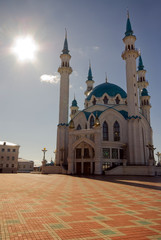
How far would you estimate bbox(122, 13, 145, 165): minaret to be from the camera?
134 ft

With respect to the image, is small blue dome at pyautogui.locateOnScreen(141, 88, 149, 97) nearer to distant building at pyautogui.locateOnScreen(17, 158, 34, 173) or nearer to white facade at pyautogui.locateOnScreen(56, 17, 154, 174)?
white facade at pyautogui.locateOnScreen(56, 17, 154, 174)

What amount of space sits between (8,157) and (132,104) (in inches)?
1820

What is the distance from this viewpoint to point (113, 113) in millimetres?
46125

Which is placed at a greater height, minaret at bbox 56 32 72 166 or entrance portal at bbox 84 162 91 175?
minaret at bbox 56 32 72 166

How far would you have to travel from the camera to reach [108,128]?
45.4 metres

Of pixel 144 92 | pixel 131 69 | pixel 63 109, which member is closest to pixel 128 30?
pixel 131 69

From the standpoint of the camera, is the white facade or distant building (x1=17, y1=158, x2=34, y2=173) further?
distant building (x1=17, y1=158, x2=34, y2=173)

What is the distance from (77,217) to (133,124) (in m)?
37.3

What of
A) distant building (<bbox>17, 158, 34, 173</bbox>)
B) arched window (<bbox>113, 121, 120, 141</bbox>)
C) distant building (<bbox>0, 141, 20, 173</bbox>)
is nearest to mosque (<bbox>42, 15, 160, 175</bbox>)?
arched window (<bbox>113, 121, 120, 141</bbox>)

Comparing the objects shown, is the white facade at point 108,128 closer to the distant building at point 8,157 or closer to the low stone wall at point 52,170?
the low stone wall at point 52,170

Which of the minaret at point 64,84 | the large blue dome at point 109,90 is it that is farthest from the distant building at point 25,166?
the large blue dome at point 109,90

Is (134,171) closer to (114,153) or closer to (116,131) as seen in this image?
(114,153)

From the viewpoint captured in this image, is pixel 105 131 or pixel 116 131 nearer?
pixel 116 131

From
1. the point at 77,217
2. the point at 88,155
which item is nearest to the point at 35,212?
the point at 77,217
